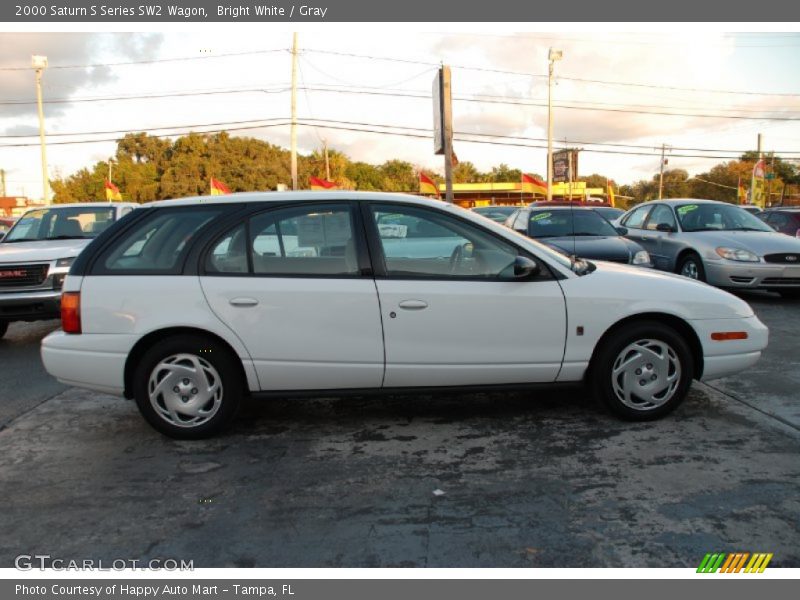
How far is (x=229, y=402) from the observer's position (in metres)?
4.03

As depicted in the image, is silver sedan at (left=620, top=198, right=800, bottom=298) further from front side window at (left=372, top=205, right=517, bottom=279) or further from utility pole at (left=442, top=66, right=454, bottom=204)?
front side window at (left=372, top=205, right=517, bottom=279)

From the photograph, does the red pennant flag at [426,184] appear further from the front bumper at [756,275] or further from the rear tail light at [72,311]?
the rear tail light at [72,311]

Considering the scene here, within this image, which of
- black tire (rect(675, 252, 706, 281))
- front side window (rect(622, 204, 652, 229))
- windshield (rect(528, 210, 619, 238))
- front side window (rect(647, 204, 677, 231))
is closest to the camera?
windshield (rect(528, 210, 619, 238))

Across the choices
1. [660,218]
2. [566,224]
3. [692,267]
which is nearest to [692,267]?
[692,267]

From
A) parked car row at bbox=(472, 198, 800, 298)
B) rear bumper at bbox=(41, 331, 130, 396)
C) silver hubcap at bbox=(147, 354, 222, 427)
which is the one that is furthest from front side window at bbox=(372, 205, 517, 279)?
parked car row at bbox=(472, 198, 800, 298)

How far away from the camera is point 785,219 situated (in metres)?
12.6

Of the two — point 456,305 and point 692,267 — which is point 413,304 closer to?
point 456,305

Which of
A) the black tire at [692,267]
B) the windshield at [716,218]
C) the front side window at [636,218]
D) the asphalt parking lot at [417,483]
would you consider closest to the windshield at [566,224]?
the black tire at [692,267]

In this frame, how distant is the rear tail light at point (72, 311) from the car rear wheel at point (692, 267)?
27.2 feet

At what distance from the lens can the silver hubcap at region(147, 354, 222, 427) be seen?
157 inches

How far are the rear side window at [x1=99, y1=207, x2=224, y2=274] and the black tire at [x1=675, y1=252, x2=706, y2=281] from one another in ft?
25.1

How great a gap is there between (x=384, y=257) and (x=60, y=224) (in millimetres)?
6701

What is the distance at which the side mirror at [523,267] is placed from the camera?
3.94 m
